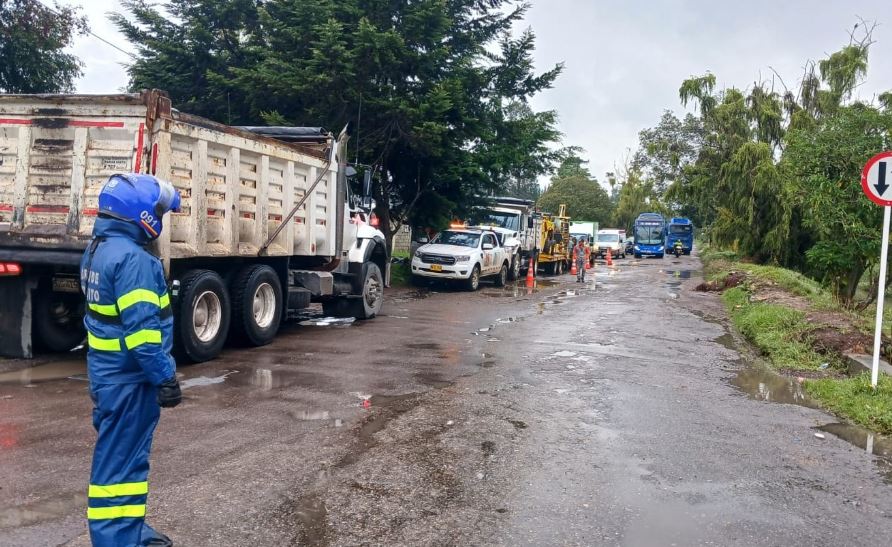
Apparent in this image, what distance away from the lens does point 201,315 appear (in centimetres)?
881

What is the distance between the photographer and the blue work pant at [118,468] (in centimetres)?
340

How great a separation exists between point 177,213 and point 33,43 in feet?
43.8

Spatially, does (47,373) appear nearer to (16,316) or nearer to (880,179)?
(16,316)

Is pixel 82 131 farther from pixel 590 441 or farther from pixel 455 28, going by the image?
pixel 455 28

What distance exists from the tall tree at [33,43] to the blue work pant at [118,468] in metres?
18.1

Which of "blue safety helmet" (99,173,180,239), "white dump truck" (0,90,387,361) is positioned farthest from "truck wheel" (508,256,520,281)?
"blue safety helmet" (99,173,180,239)

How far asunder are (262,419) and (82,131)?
3769mm

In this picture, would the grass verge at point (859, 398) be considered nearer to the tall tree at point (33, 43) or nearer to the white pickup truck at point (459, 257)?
the white pickup truck at point (459, 257)

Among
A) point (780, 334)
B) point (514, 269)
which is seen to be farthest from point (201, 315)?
point (514, 269)

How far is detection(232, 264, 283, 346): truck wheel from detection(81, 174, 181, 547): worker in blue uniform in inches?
235

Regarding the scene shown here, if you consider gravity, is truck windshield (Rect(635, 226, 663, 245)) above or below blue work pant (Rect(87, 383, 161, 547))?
above

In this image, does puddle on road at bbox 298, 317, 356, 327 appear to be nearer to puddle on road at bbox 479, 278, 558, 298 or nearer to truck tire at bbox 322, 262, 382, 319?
truck tire at bbox 322, 262, 382, 319

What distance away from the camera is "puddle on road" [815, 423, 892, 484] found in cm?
568

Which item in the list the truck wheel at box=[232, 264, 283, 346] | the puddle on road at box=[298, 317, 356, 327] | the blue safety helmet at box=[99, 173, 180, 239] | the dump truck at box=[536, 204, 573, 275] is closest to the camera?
the blue safety helmet at box=[99, 173, 180, 239]
